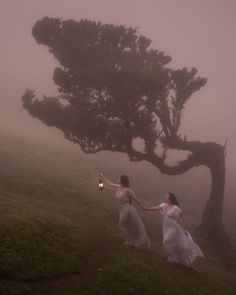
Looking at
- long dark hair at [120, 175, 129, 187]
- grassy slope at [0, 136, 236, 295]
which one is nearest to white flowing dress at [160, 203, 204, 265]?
grassy slope at [0, 136, 236, 295]

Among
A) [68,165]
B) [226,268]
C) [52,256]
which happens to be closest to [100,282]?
[52,256]

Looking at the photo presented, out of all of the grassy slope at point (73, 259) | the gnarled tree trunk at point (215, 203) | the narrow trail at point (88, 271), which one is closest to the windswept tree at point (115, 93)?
the gnarled tree trunk at point (215, 203)

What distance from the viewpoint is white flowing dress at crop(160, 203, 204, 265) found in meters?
14.7

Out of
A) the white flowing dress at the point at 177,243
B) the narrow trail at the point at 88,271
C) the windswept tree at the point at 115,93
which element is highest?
the windswept tree at the point at 115,93

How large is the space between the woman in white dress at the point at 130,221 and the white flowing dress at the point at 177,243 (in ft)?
3.13

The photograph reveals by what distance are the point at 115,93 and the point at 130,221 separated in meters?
13.6

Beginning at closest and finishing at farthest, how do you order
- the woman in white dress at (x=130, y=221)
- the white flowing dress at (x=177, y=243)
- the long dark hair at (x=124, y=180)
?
the white flowing dress at (x=177, y=243) → the woman in white dress at (x=130, y=221) → the long dark hair at (x=124, y=180)

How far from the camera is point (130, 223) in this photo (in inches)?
595

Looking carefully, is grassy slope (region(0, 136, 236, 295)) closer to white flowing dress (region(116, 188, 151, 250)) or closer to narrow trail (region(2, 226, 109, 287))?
narrow trail (region(2, 226, 109, 287))

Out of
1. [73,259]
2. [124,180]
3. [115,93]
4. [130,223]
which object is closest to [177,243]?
[130,223]

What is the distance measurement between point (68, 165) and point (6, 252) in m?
31.7

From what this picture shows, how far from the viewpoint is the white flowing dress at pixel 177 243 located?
14688 mm

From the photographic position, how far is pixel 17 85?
9862cm

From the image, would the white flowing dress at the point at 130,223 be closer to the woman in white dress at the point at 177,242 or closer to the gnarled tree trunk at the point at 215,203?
the woman in white dress at the point at 177,242
